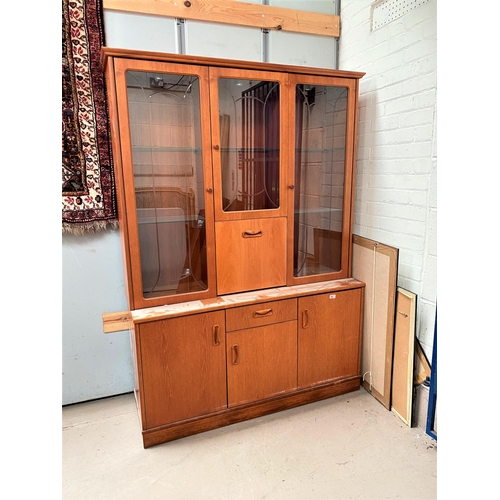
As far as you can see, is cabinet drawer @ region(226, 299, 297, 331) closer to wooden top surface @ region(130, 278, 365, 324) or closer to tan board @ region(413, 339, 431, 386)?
wooden top surface @ region(130, 278, 365, 324)

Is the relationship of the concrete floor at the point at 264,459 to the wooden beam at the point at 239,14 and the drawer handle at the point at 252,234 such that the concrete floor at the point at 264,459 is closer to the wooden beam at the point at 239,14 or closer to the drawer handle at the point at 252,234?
the drawer handle at the point at 252,234

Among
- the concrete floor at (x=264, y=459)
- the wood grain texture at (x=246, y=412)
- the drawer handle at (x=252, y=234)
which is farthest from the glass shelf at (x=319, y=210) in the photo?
the concrete floor at (x=264, y=459)

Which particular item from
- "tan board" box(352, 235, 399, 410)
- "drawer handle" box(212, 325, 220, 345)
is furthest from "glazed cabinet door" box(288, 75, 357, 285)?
"drawer handle" box(212, 325, 220, 345)

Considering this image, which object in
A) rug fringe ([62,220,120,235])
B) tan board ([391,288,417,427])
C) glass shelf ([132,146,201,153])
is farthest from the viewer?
rug fringe ([62,220,120,235])

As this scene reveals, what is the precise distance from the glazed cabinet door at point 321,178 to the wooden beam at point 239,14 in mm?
532

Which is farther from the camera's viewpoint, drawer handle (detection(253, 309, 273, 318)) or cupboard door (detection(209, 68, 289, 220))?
drawer handle (detection(253, 309, 273, 318))

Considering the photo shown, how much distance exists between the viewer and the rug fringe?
2176 mm

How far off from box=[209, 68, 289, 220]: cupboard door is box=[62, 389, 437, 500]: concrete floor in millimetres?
1259

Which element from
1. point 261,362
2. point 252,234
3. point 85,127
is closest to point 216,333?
point 261,362

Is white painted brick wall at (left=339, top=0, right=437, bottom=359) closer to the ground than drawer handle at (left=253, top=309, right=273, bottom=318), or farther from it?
farther from it

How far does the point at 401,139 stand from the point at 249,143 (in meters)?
0.86
